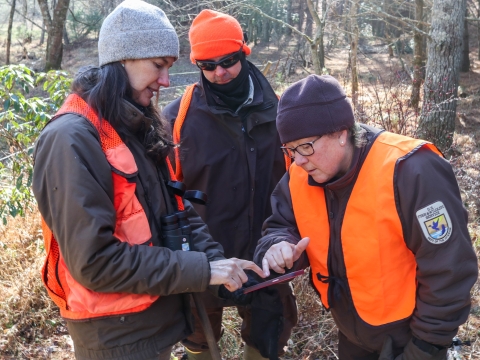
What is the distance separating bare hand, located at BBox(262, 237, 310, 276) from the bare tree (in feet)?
52.2

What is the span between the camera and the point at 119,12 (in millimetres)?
2215

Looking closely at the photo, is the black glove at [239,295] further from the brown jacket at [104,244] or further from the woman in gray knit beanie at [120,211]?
the brown jacket at [104,244]

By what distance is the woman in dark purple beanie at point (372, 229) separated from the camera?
1949 millimetres

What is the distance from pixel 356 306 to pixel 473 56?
73.9 feet

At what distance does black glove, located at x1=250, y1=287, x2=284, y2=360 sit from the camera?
2811 mm

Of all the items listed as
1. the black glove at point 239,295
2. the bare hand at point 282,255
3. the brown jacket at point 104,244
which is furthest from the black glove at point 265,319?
the brown jacket at point 104,244

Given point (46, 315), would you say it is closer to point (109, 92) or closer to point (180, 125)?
point (180, 125)

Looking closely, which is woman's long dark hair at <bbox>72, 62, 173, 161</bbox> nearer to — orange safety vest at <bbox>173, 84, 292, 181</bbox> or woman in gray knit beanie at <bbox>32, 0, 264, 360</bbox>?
woman in gray knit beanie at <bbox>32, 0, 264, 360</bbox>

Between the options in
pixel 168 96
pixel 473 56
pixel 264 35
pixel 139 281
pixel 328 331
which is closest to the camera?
pixel 139 281


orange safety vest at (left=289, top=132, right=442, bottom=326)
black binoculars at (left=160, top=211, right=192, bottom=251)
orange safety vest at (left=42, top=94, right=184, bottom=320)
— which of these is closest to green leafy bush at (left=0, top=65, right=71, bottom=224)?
orange safety vest at (left=42, top=94, right=184, bottom=320)

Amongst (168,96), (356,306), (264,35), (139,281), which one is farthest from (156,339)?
(264,35)

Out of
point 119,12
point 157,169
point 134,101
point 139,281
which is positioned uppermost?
point 119,12

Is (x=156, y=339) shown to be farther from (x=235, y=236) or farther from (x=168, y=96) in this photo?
(x=168, y=96)

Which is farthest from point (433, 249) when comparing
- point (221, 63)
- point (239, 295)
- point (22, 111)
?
point (22, 111)
